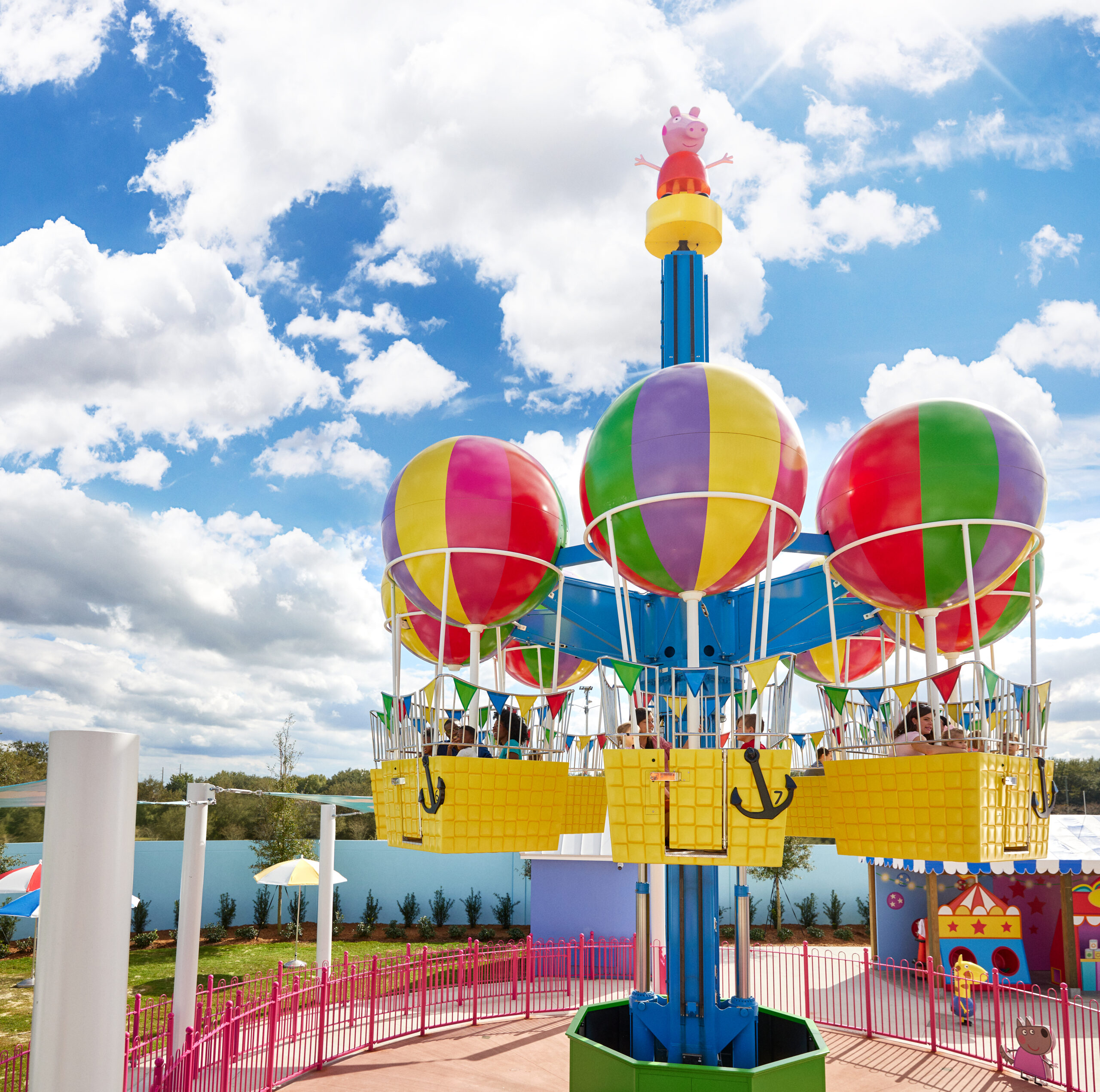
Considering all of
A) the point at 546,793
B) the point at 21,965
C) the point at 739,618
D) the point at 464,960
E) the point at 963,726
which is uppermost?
the point at 739,618

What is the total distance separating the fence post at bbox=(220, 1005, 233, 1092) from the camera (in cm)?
874

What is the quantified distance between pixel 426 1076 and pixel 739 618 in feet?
21.3

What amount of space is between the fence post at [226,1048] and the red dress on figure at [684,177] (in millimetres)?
10123

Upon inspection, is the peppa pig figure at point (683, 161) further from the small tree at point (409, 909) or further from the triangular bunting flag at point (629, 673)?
the small tree at point (409, 909)

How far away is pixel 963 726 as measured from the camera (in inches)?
259

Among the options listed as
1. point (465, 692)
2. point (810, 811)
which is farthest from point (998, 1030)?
point (465, 692)

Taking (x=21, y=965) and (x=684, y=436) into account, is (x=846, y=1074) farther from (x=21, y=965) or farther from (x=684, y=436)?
(x=21, y=965)

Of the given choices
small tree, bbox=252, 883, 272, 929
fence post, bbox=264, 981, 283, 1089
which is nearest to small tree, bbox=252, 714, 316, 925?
small tree, bbox=252, 883, 272, 929

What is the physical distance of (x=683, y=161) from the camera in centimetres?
955

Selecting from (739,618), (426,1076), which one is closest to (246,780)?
(426,1076)

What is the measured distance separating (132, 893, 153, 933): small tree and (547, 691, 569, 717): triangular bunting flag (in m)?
17.0

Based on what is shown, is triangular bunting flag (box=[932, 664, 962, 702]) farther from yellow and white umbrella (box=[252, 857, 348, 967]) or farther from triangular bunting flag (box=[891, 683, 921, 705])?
yellow and white umbrella (box=[252, 857, 348, 967])

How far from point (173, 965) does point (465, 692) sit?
15.6 metres

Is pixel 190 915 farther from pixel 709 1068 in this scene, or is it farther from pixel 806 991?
pixel 806 991
